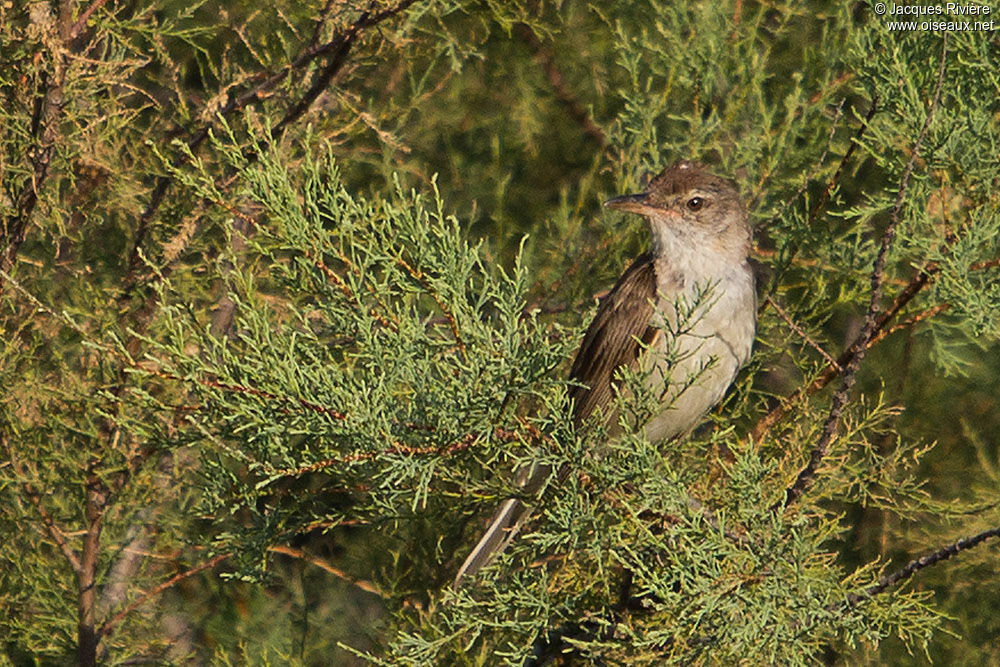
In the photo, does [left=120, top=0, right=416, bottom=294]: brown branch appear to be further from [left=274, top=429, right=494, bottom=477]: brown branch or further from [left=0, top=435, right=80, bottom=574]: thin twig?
[left=274, top=429, right=494, bottom=477]: brown branch

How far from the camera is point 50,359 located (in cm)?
455

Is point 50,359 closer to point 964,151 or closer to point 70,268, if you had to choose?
point 70,268

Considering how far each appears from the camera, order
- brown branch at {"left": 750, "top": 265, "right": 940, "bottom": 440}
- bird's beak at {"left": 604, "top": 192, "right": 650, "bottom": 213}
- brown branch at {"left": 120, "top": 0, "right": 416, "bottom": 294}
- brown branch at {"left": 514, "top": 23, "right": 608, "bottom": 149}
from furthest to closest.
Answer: brown branch at {"left": 514, "top": 23, "right": 608, "bottom": 149}
bird's beak at {"left": 604, "top": 192, "right": 650, "bottom": 213}
brown branch at {"left": 120, "top": 0, "right": 416, "bottom": 294}
brown branch at {"left": 750, "top": 265, "right": 940, "bottom": 440}

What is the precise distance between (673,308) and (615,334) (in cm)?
25

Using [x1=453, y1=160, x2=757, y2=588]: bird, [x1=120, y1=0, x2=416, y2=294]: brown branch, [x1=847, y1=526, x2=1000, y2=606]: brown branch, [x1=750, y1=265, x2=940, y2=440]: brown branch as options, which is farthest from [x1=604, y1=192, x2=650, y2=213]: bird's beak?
[x1=847, y1=526, x2=1000, y2=606]: brown branch

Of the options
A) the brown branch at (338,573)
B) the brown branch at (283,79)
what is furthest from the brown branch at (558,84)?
the brown branch at (338,573)

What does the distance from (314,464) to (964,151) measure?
219 centimetres

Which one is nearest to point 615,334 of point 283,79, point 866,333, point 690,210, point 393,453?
point 690,210

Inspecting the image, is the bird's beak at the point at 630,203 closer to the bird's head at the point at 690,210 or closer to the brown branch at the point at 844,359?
the bird's head at the point at 690,210

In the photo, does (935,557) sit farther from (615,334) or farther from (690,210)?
(690,210)

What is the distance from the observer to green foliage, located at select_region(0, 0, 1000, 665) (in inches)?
124

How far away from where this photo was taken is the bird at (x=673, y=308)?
14.6ft

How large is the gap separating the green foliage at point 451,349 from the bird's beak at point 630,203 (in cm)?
31

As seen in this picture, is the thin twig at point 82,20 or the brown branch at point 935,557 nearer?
the brown branch at point 935,557
